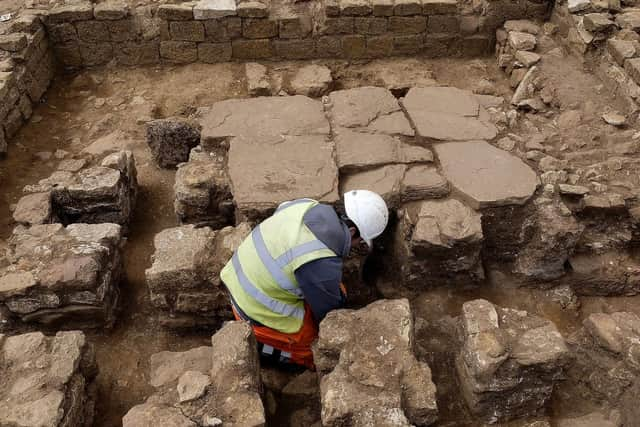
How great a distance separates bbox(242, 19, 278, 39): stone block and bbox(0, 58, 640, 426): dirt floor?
419 millimetres

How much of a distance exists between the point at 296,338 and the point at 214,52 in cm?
473

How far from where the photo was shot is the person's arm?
333 centimetres

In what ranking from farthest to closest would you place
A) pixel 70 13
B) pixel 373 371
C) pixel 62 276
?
pixel 70 13 < pixel 62 276 < pixel 373 371

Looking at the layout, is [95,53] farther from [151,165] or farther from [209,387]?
[209,387]

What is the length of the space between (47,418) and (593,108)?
543cm

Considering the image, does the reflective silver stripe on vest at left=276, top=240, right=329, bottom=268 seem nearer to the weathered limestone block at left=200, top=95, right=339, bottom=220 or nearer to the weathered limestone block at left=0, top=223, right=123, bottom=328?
the weathered limestone block at left=200, top=95, right=339, bottom=220

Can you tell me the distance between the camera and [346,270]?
4.34 metres

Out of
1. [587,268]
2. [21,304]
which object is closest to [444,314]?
[587,268]

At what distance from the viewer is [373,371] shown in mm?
3182

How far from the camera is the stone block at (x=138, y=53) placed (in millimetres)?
7176

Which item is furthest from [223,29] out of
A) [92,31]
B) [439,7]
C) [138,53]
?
[439,7]

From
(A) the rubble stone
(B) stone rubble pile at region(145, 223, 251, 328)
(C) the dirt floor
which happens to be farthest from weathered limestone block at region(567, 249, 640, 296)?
(A) the rubble stone

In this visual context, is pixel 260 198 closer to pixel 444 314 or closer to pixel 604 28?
pixel 444 314

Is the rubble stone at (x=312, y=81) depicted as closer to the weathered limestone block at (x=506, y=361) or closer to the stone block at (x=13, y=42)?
the stone block at (x=13, y=42)
